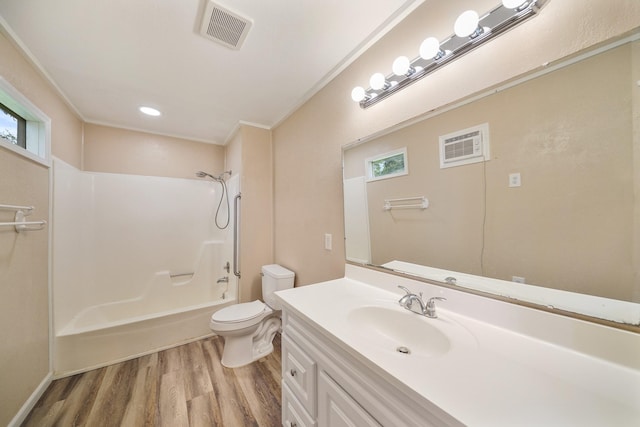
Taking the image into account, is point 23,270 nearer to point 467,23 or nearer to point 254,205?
point 254,205

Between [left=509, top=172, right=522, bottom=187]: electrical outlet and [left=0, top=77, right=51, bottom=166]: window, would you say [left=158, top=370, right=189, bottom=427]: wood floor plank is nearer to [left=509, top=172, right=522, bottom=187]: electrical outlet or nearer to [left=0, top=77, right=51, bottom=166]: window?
[left=0, top=77, right=51, bottom=166]: window

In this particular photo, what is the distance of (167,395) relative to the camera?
151 centimetres

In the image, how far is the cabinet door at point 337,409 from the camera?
2.19 feet

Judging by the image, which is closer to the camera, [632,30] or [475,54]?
[632,30]

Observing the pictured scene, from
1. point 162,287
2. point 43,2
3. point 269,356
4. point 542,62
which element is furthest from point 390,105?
point 162,287

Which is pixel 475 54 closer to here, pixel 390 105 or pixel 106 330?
pixel 390 105

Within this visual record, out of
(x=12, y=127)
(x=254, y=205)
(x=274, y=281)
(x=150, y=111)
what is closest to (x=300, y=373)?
(x=274, y=281)

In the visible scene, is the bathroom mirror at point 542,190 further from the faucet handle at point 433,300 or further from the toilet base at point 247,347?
the toilet base at point 247,347

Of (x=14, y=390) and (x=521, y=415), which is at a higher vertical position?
(x=521, y=415)

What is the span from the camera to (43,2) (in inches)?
42.1

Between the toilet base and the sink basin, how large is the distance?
1357 mm

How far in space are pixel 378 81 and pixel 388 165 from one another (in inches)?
18.1

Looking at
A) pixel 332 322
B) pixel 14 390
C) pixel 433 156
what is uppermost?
pixel 433 156

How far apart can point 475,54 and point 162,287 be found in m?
3.40
